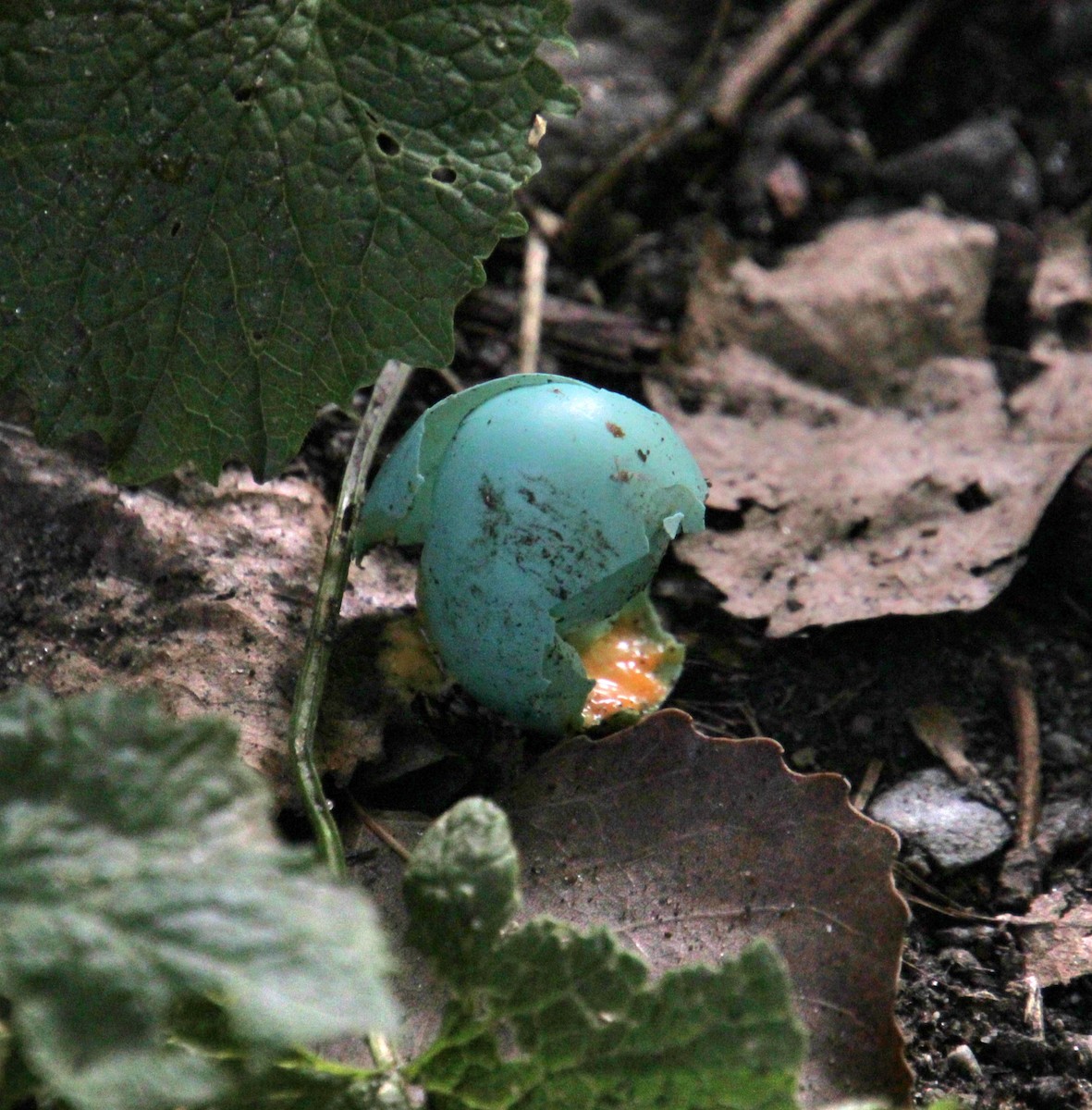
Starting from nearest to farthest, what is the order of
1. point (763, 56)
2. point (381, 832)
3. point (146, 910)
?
point (146, 910), point (381, 832), point (763, 56)

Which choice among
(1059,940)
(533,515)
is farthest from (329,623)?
(1059,940)

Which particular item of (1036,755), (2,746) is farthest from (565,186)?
(2,746)

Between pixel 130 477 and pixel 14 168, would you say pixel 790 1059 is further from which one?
pixel 14 168

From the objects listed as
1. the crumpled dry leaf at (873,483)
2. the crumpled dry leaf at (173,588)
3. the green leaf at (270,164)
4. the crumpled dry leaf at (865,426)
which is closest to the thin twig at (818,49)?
the crumpled dry leaf at (865,426)

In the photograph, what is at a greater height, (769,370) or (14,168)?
(14,168)

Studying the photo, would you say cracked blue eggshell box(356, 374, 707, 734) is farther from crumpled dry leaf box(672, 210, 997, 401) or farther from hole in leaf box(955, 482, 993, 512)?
crumpled dry leaf box(672, 210, 997, 401)

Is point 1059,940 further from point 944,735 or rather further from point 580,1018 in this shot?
point 580,1018

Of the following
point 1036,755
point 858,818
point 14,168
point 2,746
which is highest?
point 14,168

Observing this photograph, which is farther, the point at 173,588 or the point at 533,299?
the point at 533,299
